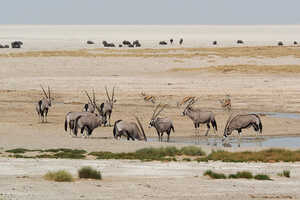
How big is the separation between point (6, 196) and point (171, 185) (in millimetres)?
2745

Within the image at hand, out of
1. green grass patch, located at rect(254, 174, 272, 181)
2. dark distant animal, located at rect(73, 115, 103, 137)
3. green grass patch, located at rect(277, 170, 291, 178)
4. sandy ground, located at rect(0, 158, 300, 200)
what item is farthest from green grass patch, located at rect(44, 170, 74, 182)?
dark distant animal, located at rect(73, 115, 103, 137)

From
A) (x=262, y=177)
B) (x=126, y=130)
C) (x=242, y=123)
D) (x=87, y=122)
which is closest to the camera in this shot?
(x=262, y=177)

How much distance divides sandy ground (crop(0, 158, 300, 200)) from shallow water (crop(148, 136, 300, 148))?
19.2ft

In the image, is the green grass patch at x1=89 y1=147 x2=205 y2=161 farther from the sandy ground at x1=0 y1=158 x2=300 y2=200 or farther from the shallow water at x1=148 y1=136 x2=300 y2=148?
the shallow water at x1=148 y1=136 x2=300 y2=148

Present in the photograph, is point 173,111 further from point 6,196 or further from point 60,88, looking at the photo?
point 6,196

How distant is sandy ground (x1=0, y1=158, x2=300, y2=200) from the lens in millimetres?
12180

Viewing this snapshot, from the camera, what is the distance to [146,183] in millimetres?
13297

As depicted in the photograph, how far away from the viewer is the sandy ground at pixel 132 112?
12.7 metres

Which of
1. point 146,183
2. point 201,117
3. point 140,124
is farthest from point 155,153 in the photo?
point 201,117

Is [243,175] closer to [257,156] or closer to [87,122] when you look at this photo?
[257,156]

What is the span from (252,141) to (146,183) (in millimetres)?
10515

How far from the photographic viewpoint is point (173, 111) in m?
30.2

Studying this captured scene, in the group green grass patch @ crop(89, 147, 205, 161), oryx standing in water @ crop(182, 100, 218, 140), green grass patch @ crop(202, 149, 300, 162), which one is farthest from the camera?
oryx standing in water @ crop(182, 100, 218, 140)

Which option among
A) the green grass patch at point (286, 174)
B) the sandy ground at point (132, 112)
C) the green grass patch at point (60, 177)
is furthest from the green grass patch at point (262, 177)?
the green grass patch at point (60, 177)
